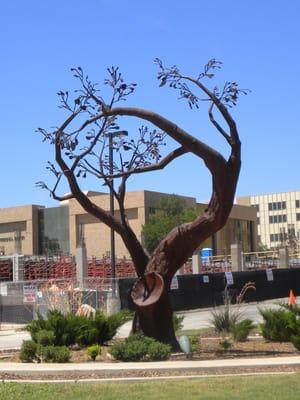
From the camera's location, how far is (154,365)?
13.2 metres

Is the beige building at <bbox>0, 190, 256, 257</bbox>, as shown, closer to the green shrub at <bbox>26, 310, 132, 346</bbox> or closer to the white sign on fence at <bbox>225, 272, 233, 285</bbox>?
the white sign on fence at <bbox>225, 272, 233, 285</bbox>

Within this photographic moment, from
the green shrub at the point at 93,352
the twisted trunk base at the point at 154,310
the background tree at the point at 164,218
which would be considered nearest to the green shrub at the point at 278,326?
the twisted trunk base at the point at 154,310

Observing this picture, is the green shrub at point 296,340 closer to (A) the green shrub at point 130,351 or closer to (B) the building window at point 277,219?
(A) the green shrub at point 130,351

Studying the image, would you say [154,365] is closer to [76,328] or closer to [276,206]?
[76,328]

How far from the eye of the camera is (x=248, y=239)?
119 m

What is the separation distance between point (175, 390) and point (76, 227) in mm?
90843

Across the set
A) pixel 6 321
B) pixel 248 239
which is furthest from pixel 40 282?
pixel 248 239

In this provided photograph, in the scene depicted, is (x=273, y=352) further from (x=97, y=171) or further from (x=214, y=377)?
(x=97, y=171)

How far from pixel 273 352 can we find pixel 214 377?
3.98m

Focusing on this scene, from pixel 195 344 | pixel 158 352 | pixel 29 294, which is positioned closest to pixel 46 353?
pixel 158 352

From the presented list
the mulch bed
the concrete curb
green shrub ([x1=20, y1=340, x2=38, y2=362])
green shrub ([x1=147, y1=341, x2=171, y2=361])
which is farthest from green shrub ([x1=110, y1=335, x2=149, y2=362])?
the concrete curb

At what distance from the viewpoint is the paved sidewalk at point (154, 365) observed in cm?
1292

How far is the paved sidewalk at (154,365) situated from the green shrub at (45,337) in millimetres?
1562

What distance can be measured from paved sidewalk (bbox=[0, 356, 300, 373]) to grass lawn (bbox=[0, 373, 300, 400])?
4.71 ft
